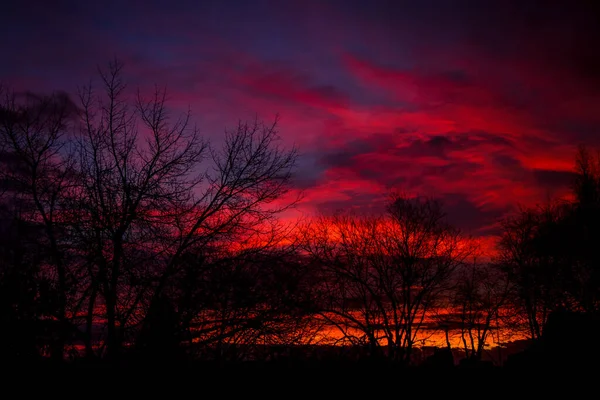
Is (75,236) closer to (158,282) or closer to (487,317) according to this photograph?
(158,282)

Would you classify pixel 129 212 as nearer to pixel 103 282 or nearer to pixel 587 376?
pixel 103 282

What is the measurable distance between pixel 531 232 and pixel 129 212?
44.7m

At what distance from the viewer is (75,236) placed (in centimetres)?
1371

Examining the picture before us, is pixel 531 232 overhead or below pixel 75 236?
overhead

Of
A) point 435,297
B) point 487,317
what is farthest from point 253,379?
point 487,317

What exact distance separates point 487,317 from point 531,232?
32.6 ft

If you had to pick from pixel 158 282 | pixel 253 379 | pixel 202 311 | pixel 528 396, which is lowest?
pixel 528 396

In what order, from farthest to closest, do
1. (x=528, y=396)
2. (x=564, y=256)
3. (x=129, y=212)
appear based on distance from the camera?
1. (x=564, y=256)
2. (x=129, y=212)
3. (x=528, y=396)

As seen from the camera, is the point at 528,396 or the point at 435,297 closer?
the point at 528,396

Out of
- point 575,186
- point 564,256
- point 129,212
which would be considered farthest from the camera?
point 575,186

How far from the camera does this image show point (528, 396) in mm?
6848

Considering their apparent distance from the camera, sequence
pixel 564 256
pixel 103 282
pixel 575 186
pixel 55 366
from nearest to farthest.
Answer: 1. pixel 55 366
2. pixel 103 282
3. pixel 564 256
4. pixel 575 186

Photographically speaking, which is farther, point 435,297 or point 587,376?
point 435,297

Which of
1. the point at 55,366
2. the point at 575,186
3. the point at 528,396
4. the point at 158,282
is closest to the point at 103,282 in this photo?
the point at 158,282
